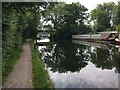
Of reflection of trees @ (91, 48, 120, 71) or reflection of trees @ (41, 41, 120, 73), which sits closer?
reflection of trees @ (41, 41, 120, 73)

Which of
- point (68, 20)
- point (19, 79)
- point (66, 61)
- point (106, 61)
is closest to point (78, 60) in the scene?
point (66, 61)

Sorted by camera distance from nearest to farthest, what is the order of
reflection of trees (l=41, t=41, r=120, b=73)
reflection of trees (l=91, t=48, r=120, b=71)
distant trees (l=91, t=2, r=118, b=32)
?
reflection of trees (l=41, t=41, r=120, b=73) < reflection of trees (l=91, t=48, r=120, b=71) < distant trees (l=91, t=2, r=118, b=32)

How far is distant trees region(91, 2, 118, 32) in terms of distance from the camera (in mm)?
82600

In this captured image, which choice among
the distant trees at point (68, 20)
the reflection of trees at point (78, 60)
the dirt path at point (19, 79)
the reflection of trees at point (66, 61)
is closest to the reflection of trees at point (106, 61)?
the reflection of trees at point (78, 60)

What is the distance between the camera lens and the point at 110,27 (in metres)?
83.8

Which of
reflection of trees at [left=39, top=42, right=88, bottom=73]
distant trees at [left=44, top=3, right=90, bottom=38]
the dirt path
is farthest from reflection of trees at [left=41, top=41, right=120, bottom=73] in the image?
distant trees at [left=44, top=3, right=90, bottom=38]

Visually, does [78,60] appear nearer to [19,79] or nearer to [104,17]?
[19,79]

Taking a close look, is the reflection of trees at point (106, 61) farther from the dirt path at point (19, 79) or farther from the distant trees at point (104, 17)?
the distant trees at point (104, 17)

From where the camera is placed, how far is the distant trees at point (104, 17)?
8260cm

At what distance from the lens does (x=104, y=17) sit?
86500mm

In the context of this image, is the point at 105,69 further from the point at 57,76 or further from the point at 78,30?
the point at 78,30

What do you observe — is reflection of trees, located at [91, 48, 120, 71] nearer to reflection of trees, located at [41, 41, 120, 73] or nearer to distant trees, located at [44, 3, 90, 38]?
reflection of trees, located at [41, 41, 120, 73]

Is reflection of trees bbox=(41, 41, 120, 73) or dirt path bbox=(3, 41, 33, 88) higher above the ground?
dirt path bbox=(3, 41, 33, 88)

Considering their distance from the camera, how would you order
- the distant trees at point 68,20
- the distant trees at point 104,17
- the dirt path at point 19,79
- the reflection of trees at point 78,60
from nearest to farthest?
1. the dirt path at point 19,79
2. the reflection of trees at point 78,60
3. the distant trees at point 68,20
4. the distant trees at point 104,17
